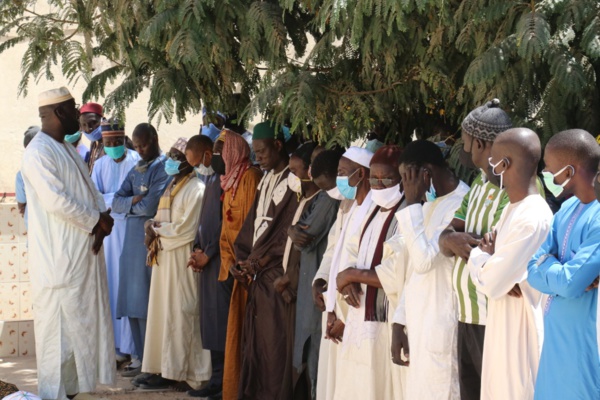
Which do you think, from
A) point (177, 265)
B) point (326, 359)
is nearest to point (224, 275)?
point (177, 265)

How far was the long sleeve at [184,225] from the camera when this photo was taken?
882 cm

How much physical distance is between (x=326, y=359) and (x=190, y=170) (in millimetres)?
2933

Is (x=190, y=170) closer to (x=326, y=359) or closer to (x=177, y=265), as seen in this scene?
(x=177, y=265)

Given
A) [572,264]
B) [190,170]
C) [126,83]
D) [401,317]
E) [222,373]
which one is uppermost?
[126,83]

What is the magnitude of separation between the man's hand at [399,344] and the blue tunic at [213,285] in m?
3.10

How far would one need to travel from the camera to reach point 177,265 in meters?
8.87

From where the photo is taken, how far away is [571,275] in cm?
416

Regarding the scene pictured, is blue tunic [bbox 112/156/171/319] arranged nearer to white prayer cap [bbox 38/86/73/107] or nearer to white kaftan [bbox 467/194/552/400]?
white prayer cap [bbox 38/86/73/107]

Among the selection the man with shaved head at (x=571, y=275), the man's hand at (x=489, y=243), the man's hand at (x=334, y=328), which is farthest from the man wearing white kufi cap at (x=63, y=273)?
the man with shaved head at (x=571, y=275)

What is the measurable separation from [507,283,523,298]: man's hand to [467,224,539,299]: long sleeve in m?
0.06

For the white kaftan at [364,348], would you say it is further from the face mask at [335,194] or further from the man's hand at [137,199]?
the man's hand at [137,199]

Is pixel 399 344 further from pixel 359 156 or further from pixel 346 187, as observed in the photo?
pixel 359 156

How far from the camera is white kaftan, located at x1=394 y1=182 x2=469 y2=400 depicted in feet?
17.0

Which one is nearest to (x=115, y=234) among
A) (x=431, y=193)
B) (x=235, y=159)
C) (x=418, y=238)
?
(x=235, y=159)
